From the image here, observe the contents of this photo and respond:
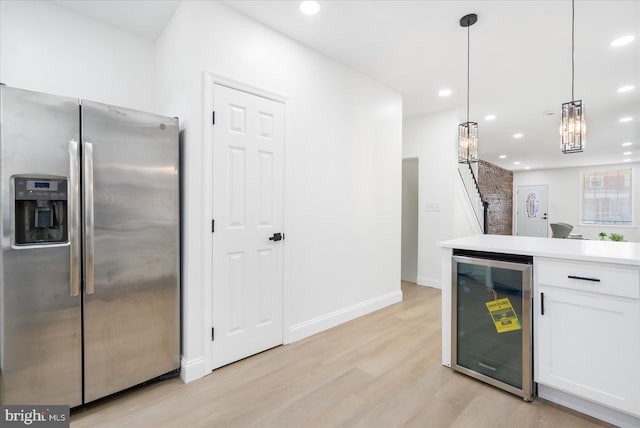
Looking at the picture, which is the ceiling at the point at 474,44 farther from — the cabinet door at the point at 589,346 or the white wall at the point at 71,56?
the cabinet door at the point at 589,346

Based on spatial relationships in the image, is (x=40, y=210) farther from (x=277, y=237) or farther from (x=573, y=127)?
(x=573, y=127)

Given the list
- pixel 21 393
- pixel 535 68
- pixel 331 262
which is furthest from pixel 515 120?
pixel 21 393

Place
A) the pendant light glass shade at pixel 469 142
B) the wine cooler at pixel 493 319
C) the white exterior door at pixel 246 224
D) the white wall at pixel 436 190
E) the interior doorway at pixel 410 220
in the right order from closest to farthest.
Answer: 1. the wine cooler at pixel 493 319
2. the white exterior door at pixel 246 224
3. the pendant light glass shade at pixel 469 142
4. the white wall at pixel 436 190
5. the interior doorway at pixel 410 220

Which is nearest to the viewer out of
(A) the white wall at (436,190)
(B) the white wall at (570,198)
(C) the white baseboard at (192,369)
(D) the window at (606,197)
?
(C) the white baseboard at (192,369)

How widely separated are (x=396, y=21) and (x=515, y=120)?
4.17 m

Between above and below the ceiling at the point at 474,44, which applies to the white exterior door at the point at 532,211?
below

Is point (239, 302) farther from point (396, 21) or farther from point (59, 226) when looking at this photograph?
point (396, 21)

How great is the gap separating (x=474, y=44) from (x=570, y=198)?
10.4 meters

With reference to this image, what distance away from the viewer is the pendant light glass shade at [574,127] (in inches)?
85.1

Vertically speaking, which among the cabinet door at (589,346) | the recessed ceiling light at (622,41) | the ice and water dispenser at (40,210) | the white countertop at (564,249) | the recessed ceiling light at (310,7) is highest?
the recessed ceiling light at (622,41)

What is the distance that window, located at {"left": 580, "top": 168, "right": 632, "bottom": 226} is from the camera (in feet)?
30.8

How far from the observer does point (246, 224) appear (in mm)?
2400

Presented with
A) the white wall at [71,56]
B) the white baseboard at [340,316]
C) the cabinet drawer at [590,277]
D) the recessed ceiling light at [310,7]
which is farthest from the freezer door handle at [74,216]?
the cabinet drawer at [590,277]

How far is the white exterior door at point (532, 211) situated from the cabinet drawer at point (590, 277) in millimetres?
11283
